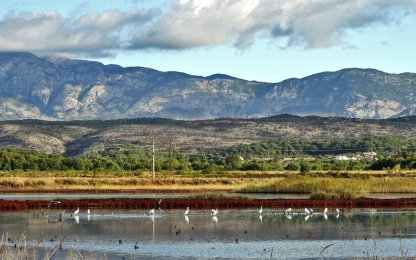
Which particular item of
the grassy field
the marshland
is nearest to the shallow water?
the marshland

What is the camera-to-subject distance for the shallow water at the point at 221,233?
24.0 metres

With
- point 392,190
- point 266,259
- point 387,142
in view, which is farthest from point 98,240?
point 387,142

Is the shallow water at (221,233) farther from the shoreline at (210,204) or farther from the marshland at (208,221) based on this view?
the shoreline at (210,204)

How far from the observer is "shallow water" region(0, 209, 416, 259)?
944 inches

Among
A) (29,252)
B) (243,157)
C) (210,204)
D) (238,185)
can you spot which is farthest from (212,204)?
(243,157)

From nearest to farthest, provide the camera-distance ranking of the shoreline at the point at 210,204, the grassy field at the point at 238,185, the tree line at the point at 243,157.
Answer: the shoreline at the point at 210,204, the grassy field at the point at 238,185, the tree line at the point at 243,157

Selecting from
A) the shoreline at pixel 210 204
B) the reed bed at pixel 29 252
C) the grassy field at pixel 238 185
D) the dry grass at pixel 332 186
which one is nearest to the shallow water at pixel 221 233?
the reed bed at pixel 29 252

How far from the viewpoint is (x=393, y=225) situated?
31484mm

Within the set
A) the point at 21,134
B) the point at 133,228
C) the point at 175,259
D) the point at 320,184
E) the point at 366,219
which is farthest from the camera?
the point at 21,134

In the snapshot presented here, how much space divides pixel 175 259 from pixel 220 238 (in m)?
5.32

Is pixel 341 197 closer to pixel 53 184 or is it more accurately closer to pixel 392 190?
pixel 392 190

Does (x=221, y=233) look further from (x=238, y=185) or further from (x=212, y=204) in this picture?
(x=238, y=185)

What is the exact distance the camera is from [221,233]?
1145 inches

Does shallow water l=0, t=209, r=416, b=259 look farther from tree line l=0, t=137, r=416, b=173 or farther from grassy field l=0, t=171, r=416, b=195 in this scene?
tree line l=0, t=137, r=416, b=173
